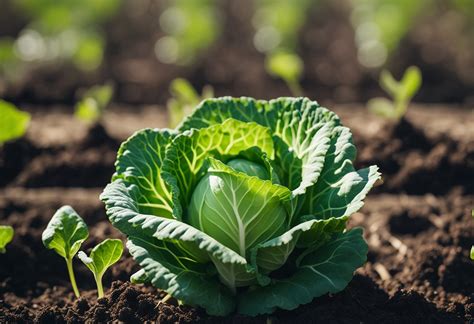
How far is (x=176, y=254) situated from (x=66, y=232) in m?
0.65

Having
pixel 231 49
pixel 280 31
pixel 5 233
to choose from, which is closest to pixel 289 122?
pixel 5 233

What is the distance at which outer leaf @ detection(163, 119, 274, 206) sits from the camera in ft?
12.1

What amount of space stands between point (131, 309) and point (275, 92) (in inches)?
179

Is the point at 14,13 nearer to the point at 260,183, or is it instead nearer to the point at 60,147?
the point at 60,147

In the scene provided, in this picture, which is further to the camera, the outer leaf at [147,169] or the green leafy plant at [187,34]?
the green leafy plant at [187,34]

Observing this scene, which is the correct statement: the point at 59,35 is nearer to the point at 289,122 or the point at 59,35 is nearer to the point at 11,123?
the point at 11,123

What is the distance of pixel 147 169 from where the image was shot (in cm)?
387

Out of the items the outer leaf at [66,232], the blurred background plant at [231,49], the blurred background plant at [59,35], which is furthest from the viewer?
the blurred background plant at [231,49]

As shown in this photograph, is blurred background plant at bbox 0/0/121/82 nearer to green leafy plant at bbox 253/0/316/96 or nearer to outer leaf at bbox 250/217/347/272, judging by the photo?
green leafy plant at bbox 253/0/316/96

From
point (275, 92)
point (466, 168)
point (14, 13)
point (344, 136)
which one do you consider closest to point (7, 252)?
point (344, 136)

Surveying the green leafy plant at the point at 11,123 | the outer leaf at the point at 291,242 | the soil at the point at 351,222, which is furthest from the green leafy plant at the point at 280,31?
the outer leaf at the point at 291,242

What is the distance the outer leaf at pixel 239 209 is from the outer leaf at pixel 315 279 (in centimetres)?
24

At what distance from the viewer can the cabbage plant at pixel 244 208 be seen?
134 inches

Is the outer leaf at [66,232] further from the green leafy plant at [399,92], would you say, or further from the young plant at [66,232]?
the green leafy plant at [399,92]
